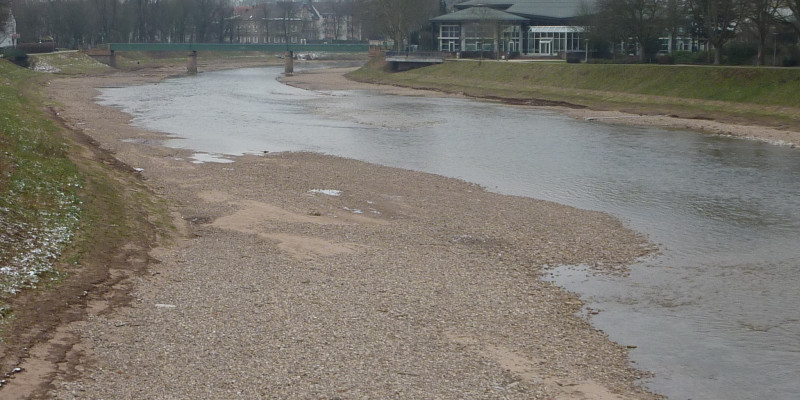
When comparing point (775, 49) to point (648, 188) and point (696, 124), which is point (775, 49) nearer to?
point (696, 124)

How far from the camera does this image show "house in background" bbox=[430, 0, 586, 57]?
347 ft

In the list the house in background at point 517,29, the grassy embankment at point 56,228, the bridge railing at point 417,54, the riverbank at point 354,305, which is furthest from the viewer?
the house in background at point 517,29

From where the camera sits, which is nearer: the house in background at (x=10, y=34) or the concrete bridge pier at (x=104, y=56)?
the house in background at (x=10, y=34)

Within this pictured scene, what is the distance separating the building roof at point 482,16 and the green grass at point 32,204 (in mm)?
81959

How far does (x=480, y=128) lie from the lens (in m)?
50.0

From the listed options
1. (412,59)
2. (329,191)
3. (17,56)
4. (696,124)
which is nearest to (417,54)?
(412,59)

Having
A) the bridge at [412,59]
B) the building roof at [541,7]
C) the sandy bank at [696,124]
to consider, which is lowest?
the sandy bank at [696,124]

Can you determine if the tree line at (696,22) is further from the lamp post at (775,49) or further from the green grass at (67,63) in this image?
the green grass at (67,63)

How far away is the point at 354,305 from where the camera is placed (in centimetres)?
1603

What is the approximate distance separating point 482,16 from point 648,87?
157ft

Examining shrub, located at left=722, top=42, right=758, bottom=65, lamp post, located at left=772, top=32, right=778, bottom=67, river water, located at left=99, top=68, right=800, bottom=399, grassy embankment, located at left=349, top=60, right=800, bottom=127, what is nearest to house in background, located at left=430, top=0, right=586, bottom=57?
grassy embankment, located at left=349, top=60, right=800, bottom=127

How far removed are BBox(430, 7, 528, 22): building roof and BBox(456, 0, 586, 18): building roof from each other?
14.1ft

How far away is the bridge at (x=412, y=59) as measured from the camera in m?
102

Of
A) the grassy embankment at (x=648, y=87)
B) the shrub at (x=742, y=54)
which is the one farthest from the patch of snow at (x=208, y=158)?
the shrub at (x=742, y=54)
